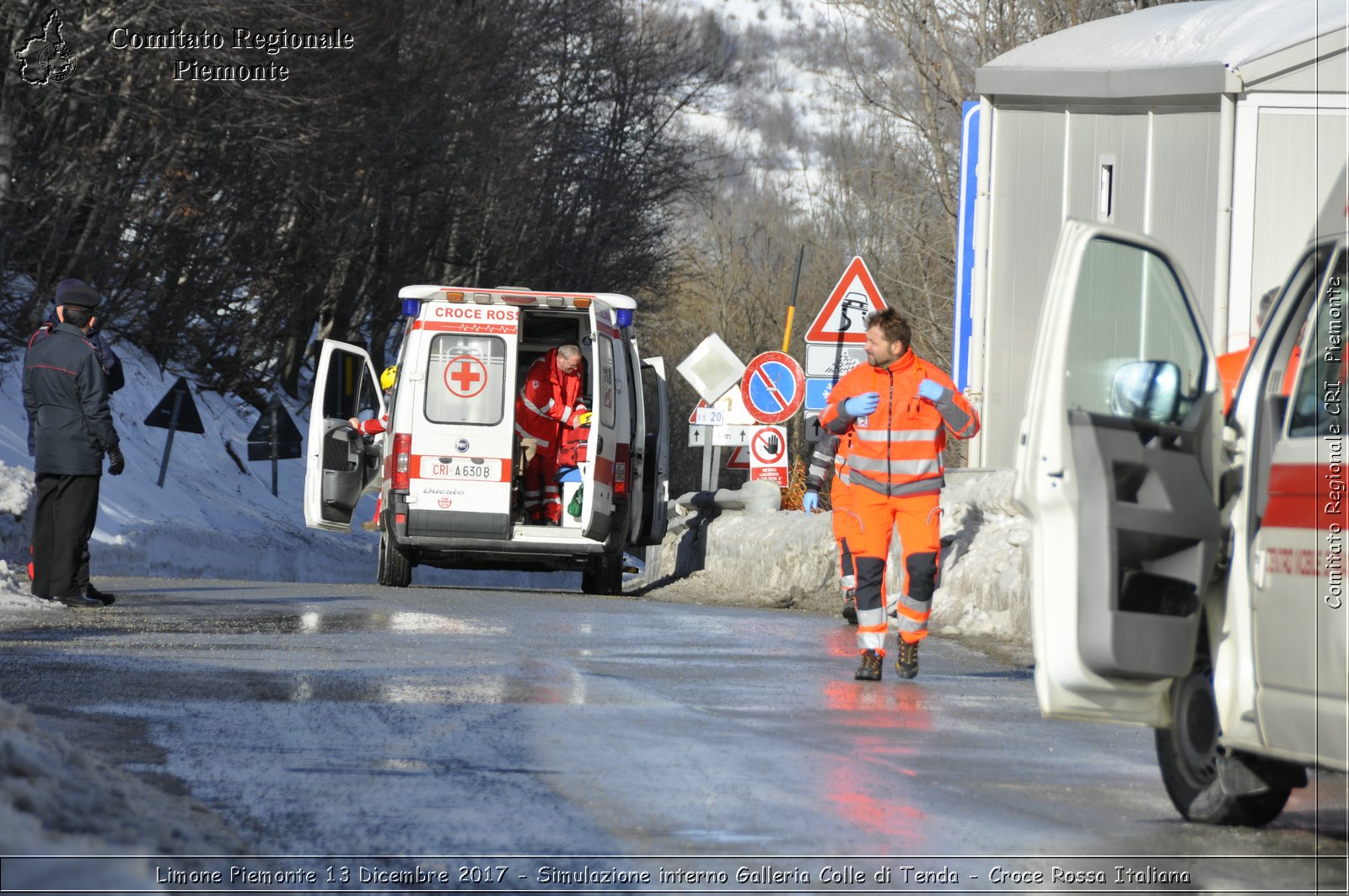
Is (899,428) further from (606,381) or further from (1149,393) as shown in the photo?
(606,381)

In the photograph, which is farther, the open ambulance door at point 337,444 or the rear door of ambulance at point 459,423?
the open ambulance door at point 337,444

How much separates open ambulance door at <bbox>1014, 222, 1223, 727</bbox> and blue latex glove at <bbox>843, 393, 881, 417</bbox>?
378 cm

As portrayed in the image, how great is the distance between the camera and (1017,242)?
15.2 m

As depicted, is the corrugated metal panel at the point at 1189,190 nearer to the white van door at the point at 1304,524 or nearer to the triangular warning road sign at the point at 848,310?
the triangular warning road sign at the point at 848,310

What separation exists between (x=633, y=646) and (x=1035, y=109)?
6.30 meters

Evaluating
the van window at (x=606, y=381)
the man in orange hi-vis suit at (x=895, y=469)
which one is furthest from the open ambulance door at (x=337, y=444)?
the man in orange hi-vis suit at (x=895, y=469)

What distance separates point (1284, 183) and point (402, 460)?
6757 mm

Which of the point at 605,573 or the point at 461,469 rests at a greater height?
the point at 461,469

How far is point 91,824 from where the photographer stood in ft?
15.5

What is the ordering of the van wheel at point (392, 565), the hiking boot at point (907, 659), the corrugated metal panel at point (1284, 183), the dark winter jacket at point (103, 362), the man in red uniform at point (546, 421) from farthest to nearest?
the man in red uniform at point (546, 421) < the van wheel at point (392, 565) < the corrugated metal panel at point (1284, 183) < the dark winter jacket at point (103, 362) < the hiking boot at point (907, 659)

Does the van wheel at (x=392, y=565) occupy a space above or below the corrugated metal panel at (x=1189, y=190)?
below

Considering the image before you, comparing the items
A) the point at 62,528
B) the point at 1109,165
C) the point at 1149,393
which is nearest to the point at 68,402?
the point at 62,528

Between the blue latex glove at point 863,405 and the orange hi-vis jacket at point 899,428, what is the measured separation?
37 mm

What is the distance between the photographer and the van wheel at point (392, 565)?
16.6m
